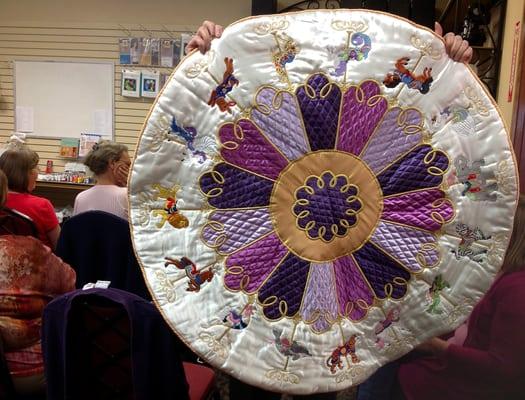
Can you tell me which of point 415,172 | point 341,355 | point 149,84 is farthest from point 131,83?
point 341,355

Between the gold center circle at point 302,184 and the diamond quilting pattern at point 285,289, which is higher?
the gold center circle at point 302,184

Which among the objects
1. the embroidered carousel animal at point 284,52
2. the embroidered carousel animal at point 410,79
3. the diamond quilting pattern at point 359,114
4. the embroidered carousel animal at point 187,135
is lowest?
the embroidered carousel animal at point 187,135

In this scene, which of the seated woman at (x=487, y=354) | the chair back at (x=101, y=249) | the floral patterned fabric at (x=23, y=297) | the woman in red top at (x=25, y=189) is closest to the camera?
the seated woman at (x=487, y=354)

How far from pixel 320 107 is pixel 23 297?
111 centimetres

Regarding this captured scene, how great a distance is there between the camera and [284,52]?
3.71ft

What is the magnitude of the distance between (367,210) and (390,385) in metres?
0.67

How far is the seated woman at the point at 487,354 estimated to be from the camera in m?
1.22

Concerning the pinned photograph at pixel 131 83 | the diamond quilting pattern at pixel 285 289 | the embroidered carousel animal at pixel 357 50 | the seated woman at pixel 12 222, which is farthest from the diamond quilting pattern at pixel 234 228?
the pinned photograph at pixel 131 83

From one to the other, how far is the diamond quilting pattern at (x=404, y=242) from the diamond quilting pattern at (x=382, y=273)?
2cm

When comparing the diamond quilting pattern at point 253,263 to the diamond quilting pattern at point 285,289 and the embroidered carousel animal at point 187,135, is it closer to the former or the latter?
the diamond quilting pattern at point 285,289

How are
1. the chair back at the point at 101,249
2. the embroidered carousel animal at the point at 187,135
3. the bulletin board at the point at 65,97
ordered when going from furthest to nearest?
the bulletin board at the point at 65,97 < the chair back at the point at 101,249 < the embroidered carousel animal at the point at 187,135

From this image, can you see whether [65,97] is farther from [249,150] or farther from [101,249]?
[249,150]

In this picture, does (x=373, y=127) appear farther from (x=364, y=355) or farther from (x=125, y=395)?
(x=125, y=395)

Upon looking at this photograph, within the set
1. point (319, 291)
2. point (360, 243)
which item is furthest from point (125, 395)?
point (360, 243)
